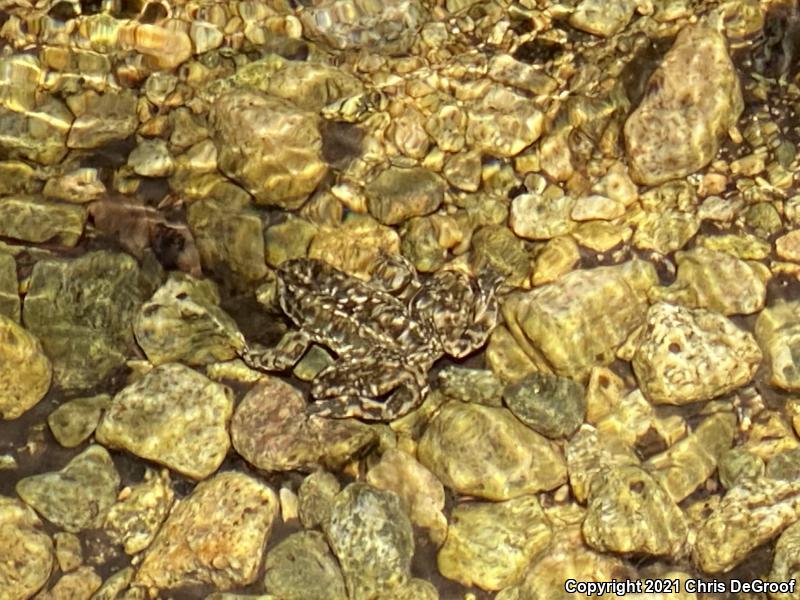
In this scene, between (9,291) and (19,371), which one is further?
(9,291)

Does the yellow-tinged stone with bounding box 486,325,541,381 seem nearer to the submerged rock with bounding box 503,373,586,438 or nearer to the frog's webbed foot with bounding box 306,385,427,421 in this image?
the submerged rock with bounding box 503,373,586,438

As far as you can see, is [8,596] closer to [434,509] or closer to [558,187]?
[434,509]

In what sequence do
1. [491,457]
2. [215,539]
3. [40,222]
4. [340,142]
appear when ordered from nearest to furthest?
[215,539] < [491,457] < [40,222] < [340,142]

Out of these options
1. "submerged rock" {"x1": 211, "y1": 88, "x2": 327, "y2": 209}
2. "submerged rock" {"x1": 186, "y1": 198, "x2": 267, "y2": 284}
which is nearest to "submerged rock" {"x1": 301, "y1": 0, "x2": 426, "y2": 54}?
"submerged rock" {"x1": 211, "y1": 88, "x2": 327, "y2": 209}

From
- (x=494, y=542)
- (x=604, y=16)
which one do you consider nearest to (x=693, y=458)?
(x=494, y=542)

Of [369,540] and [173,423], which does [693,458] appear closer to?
[369,540]

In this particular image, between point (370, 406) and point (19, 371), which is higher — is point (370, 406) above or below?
above

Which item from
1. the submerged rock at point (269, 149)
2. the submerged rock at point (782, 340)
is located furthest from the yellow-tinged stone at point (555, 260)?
the submerged rock at point (269, 149)

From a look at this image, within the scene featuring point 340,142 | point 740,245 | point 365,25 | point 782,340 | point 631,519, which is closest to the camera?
point 631,519
